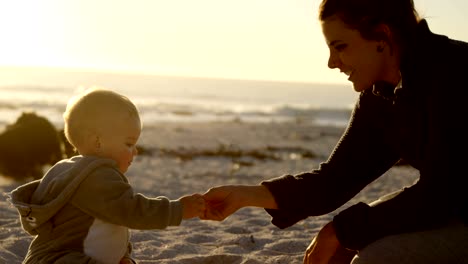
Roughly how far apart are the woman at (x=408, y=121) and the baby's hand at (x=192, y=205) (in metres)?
0.65

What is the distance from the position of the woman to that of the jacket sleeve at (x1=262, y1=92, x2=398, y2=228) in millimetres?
262

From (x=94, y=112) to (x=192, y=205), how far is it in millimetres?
699

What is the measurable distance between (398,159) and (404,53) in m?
0.95

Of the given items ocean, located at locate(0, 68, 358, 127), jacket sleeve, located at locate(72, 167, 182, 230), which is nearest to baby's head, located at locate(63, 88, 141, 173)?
jacket sleeve, located at locate(72, 167, 182, 230)

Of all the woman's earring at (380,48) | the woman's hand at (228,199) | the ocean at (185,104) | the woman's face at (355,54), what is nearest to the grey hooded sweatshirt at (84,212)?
the woman's hand at (228,199)

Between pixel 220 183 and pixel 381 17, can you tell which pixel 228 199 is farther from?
pixel 220 183

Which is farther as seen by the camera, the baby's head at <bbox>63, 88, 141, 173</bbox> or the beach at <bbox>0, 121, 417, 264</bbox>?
the beach at <bbox>0, 121, 417, 264</bbox>

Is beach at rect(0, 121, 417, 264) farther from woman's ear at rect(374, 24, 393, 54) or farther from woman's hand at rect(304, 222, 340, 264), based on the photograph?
woman's ear at rect(374, 24, 393, 54)

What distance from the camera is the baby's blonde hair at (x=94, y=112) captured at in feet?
10.8

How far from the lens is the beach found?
5070 millimetres

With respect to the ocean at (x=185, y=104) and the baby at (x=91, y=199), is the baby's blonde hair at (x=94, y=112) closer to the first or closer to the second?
the baby at (x=91, y=199)

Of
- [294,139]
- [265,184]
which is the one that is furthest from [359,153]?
[294,139]

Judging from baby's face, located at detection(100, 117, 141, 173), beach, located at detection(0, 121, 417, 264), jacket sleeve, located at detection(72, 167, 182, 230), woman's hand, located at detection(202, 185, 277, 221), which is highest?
baby's face, located at detection(100, 117, 141, 173)

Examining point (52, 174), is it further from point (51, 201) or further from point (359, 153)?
point (359, 153)
